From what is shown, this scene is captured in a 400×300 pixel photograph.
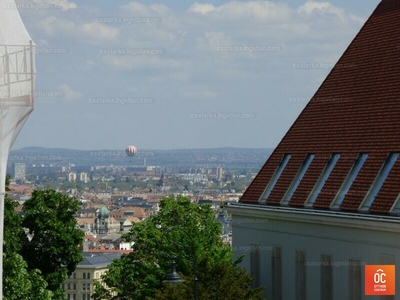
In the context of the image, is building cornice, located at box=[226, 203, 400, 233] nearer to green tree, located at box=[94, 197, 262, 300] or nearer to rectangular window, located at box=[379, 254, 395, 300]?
rectangular window, located at box=[379, 254, 395, 300]

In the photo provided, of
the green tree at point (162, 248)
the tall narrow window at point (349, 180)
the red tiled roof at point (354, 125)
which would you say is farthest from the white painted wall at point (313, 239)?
the green tree at point (162, 248)

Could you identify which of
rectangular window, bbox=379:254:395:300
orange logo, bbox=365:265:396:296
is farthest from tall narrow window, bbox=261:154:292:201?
rectangular window, bbox=379:254:395:300

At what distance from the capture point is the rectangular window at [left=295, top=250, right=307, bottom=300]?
47.1 meters

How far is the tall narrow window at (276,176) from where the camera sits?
5184cm

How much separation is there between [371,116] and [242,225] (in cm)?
967

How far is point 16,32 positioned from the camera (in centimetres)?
3888

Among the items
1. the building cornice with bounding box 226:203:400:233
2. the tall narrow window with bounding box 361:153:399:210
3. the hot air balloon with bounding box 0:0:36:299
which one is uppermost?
the hot air balloon with bounding box 0:0:36:299

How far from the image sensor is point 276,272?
165 feet

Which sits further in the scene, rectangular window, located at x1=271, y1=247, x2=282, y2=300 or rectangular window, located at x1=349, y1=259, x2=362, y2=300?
rectangular window, located at x1=271, y1=247, x2=282, y2=300

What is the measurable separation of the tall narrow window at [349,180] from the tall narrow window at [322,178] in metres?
1.81

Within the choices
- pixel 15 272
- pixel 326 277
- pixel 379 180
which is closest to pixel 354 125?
pixel 379 180

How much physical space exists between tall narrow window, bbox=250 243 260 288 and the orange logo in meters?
11.6

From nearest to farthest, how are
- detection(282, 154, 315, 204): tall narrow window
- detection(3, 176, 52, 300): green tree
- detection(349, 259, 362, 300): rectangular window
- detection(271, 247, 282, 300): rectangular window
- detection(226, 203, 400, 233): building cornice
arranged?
detection(226, 203, 400, 233): building cornice, detection(349, 259, 362, 300): rectangular window, detection(282, 154, 315, 204): tall narrow window, detection(271, 247, 282, 300): rectangular window, detection(3, 176, 52, 300): green tree

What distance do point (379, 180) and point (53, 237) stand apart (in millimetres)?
31443
